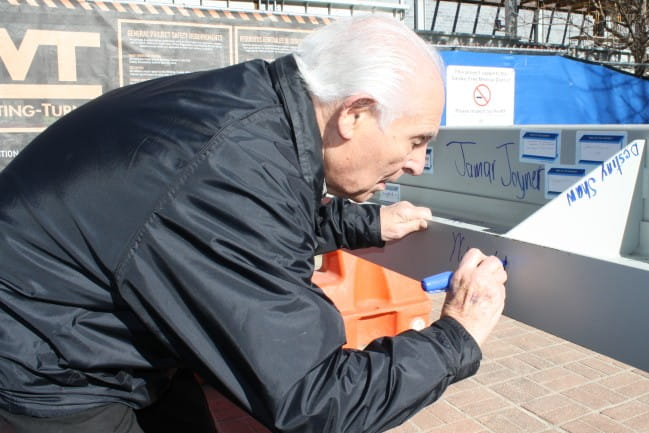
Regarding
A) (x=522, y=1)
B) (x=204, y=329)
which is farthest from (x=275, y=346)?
(x=522, y=1)

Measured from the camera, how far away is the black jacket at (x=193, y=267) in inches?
45.2

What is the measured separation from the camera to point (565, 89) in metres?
8.67

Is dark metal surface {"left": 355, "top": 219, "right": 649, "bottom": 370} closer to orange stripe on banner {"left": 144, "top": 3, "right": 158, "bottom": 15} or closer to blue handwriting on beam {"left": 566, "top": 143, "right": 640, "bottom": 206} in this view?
blue handwriting on beam {"left": 566, "top": 143, "right": 640, "bottom": 206}

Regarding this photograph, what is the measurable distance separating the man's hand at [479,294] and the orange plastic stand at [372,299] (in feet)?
4.94

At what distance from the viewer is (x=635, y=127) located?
5.57ft

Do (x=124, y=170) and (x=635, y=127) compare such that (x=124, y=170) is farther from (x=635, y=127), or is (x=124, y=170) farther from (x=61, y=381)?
(x=635, y=127)

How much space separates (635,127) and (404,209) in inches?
25.4

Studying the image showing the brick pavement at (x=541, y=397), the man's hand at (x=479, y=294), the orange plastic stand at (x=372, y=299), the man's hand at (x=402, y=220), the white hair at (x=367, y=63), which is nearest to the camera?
the white hair at (x=367, y=63)

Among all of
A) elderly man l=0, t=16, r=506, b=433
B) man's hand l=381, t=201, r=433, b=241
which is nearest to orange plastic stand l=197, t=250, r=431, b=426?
man's hand l=381, t=201, r=433, b=241

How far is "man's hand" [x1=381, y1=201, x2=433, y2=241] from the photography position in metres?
1.81

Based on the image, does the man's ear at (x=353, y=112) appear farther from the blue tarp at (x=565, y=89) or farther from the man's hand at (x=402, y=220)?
the blue tarp at (x=565, y=89)

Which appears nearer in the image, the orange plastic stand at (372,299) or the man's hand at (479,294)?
the man's hand at (479,294)

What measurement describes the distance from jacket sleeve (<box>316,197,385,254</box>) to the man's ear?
532mm

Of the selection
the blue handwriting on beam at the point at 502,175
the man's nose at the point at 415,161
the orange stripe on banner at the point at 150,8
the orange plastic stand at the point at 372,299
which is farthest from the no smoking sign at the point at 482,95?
the man's nose at the point at 415,161
